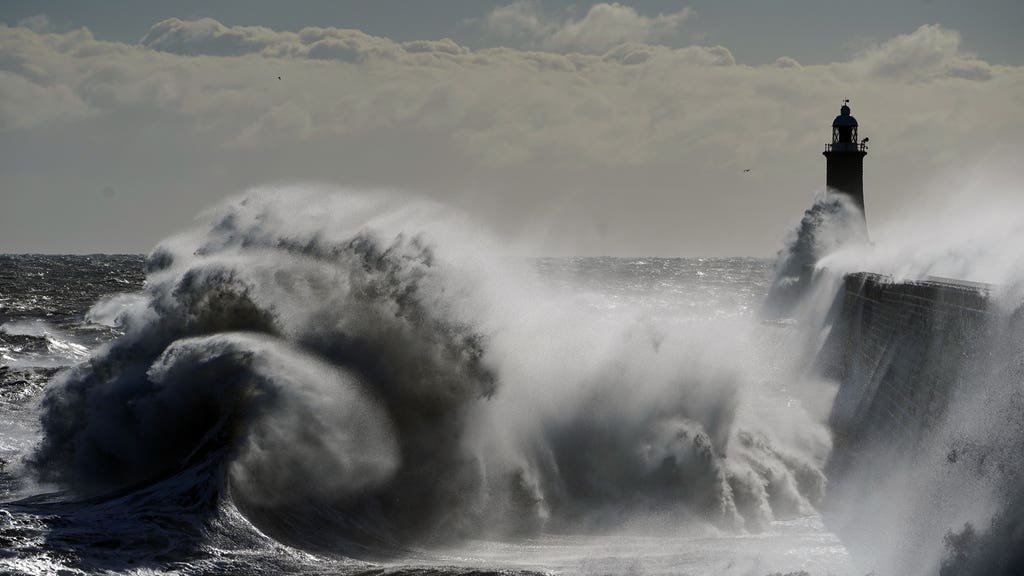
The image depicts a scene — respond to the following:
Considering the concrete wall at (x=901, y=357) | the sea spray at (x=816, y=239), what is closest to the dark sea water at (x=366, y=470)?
the concrete wall at (x=901, y=357)

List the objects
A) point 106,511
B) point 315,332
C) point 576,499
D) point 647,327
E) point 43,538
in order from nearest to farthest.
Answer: point 43,538, point 106,511, point 576,499, point 315,332, point 647,327

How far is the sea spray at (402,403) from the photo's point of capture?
33.6 feet

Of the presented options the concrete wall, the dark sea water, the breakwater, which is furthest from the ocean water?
the concrete wall

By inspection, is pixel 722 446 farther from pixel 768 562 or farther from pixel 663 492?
pixel 768 562

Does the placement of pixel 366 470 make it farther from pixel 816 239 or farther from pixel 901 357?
pixel 816 239

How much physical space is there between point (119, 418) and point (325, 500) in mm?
3099

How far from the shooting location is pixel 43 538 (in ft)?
28.4

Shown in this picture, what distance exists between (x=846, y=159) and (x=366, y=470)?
2505 cm

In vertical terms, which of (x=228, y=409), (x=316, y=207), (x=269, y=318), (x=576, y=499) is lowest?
(x=576, y=499)

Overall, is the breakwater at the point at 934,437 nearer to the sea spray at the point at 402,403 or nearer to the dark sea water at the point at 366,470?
the dark sea water at the point at 366,470

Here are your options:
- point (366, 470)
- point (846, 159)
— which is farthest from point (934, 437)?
point (846, 159)

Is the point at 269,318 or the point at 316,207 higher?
the point at 316,207

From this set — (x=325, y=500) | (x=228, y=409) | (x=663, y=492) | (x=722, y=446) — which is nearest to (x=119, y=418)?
(x=228, y=409)

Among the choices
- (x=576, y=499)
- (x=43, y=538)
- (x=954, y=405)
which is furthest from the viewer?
(x=576, y=499)
